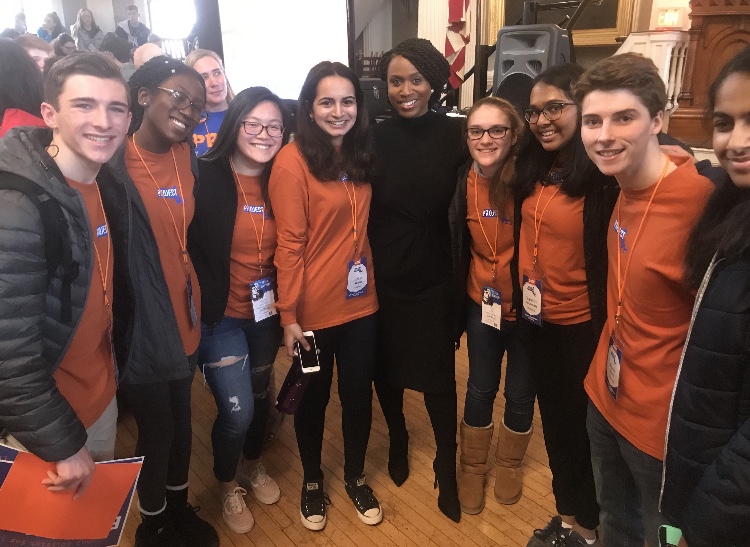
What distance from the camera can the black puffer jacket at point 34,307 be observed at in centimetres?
105

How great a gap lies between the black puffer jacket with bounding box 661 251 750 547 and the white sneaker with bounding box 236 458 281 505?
4.97 feet

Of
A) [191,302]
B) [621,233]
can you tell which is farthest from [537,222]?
[191,302]

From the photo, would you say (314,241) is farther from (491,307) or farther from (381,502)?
(381,502)

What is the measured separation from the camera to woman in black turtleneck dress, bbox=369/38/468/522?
1831 millimetres

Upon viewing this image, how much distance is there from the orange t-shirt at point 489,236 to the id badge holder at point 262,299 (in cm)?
69

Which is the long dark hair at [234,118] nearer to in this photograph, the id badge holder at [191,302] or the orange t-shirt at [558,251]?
the id badge holder at [191,302]

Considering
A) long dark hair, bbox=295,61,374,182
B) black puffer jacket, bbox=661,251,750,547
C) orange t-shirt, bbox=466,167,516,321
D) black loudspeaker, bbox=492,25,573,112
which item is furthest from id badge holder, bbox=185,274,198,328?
Result: black loudspeaker, bbox=492,25,573,112

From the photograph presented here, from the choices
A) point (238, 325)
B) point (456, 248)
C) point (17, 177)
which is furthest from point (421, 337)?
point (17, 177)

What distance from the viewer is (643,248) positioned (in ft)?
3.86

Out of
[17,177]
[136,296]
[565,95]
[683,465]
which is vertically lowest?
[683,465]

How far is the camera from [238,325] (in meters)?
1.82

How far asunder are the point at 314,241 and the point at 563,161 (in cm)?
78

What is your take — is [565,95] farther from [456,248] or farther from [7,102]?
[7,102]

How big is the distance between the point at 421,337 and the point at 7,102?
5.22ft
